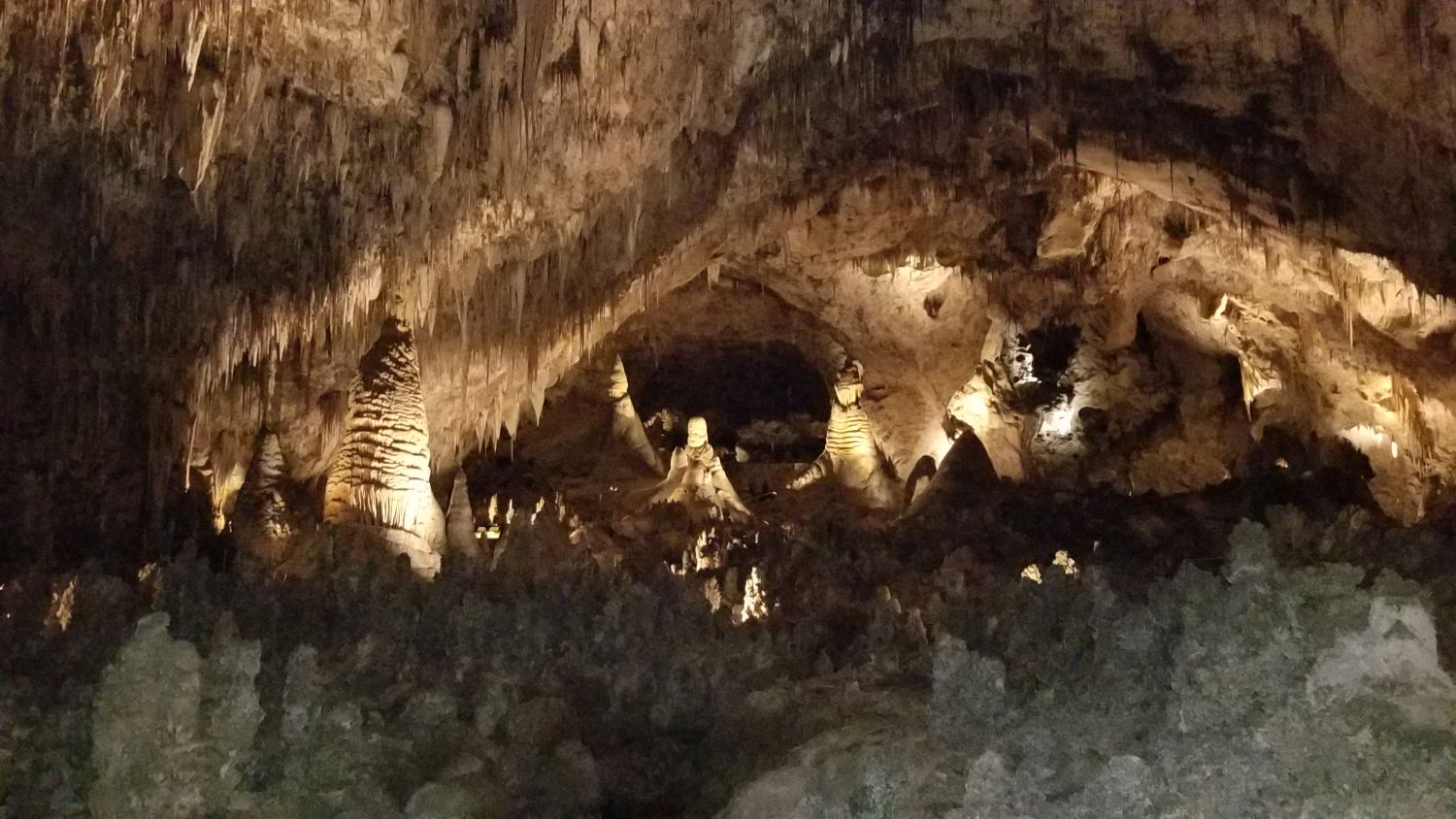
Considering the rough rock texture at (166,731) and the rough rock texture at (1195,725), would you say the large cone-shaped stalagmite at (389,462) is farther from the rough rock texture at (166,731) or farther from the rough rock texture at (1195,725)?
the rough rock texture at (1195,725)

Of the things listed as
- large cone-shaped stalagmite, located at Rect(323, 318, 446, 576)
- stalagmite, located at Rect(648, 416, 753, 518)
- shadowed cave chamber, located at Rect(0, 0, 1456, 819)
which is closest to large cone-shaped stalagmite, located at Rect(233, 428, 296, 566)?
shadowed cave chamber, located at Rect(0, 0, 1456, 819)

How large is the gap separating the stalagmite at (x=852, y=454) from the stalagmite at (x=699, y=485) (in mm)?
1853

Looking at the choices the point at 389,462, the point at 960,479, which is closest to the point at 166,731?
the point at 389,462

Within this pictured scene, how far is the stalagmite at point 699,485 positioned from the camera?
15.4 metres

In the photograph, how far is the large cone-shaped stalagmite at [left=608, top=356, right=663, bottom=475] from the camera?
18078 mm

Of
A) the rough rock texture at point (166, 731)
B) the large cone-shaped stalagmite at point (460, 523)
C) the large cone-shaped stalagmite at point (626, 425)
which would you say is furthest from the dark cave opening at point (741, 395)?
the rough rock texture at point (166, 731)

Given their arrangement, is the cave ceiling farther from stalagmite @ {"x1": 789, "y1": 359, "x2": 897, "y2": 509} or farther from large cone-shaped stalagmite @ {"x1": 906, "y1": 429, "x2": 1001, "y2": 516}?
stalagmite @ {"x1": 789, "y1": 359, "x2": 897, "y2": 509}

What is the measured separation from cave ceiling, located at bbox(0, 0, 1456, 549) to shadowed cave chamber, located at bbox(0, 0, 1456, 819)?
0.06 metres

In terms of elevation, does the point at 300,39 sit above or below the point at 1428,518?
above

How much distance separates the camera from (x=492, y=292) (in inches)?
527

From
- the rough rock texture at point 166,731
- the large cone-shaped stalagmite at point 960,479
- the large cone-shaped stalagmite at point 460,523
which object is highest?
the large cone-shaped stalagmite at point 960,479

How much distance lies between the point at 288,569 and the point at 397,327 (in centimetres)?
343

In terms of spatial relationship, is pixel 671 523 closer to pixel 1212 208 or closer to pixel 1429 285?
pixel 1212 208

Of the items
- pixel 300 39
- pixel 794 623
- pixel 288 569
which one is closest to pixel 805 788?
pixel 794 623
